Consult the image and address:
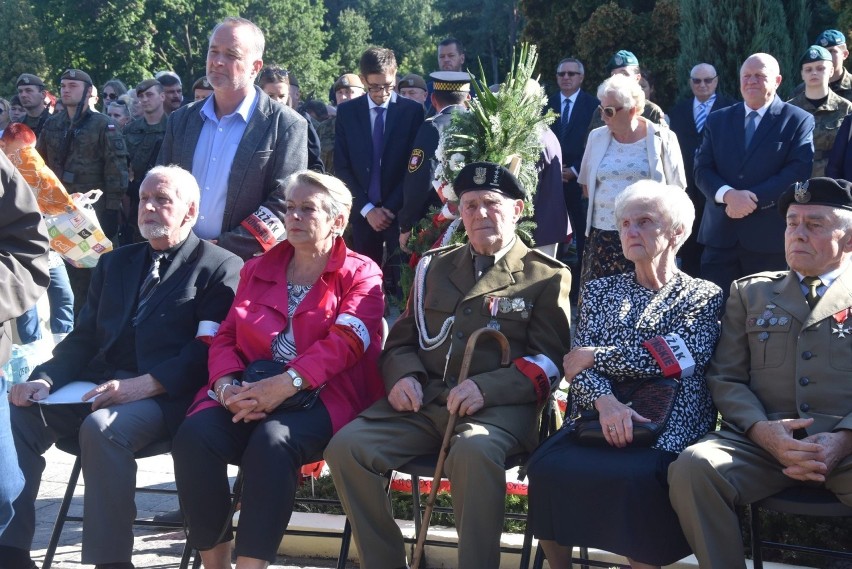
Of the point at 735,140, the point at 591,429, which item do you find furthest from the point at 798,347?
the point at 735,140

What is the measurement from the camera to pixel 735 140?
23.1 ft

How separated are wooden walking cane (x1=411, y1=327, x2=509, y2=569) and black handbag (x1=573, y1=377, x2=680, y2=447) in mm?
468

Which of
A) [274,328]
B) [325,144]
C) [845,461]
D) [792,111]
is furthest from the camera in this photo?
[325,144]

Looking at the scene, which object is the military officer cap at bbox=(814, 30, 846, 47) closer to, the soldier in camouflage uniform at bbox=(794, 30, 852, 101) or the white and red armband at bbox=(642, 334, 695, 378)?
the soldier in camouflage uniform at bbox=(794, 30, 852, 101)

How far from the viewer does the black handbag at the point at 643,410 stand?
13.3ft

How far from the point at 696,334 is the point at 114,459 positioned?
2.43m

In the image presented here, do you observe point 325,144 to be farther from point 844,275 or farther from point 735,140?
point 844,275

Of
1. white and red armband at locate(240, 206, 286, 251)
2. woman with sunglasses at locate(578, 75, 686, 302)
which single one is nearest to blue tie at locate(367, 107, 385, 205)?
woman with sunglasses at locate(578, 75, 686, 302)

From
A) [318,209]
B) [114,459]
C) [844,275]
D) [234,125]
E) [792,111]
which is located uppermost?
[792,111]

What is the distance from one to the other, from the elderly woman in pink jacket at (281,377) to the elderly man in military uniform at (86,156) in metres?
6.36

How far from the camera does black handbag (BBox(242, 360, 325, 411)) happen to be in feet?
14.8

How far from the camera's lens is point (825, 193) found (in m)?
4.12

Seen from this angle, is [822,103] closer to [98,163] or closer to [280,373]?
[280,373]

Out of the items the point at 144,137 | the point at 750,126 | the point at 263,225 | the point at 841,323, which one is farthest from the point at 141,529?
the point at 144,137
